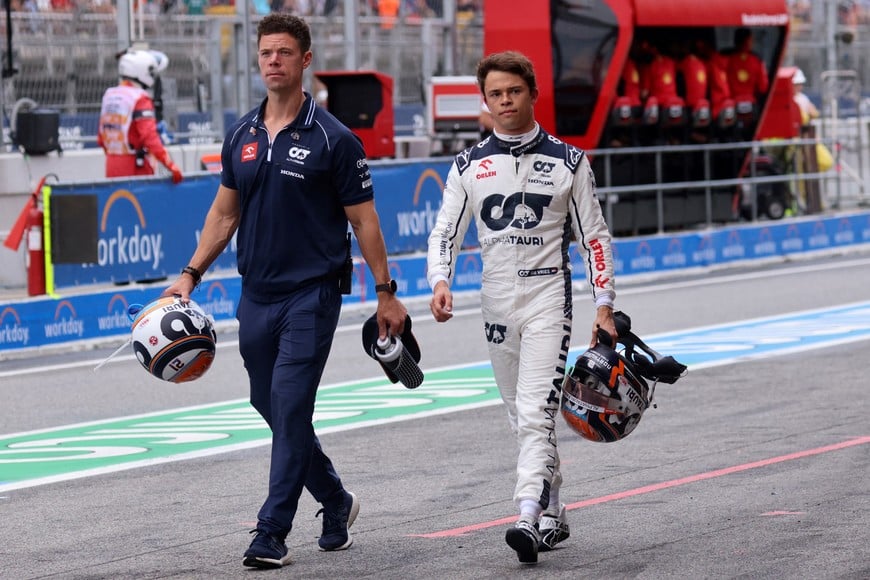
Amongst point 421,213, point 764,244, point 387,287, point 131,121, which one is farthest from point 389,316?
point 764,244

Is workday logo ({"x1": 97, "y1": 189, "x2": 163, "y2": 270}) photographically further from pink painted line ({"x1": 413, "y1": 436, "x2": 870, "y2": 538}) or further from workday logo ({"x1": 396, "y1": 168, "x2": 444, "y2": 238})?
pink painted line ({"x1": 413, "y1": 436, "x2": 870, "y2": 538})

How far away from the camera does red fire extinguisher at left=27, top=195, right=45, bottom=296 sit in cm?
1439

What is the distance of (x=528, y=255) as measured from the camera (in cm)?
655

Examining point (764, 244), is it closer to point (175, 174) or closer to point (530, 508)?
point (175, 174)

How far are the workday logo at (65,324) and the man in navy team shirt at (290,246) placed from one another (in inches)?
313

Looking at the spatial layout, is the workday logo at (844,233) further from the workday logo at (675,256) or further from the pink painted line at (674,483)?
the pink painted line at (674,483)

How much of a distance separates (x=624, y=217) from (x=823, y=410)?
11503 millimetres

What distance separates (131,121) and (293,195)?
32.6 ft

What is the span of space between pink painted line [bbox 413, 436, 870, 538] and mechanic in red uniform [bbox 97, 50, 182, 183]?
8416mm

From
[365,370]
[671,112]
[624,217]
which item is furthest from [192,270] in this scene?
[671,112]

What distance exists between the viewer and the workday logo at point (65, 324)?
14.2 m

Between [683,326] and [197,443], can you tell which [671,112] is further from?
[197,443]

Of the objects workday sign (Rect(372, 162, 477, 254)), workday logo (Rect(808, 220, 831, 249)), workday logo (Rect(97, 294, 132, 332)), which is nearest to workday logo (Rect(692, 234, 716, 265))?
workday logo (Rect(808, 220, 831, 249))

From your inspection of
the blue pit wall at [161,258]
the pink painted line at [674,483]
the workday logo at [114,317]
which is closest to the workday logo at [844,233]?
the blue pit wall at [161,258]
